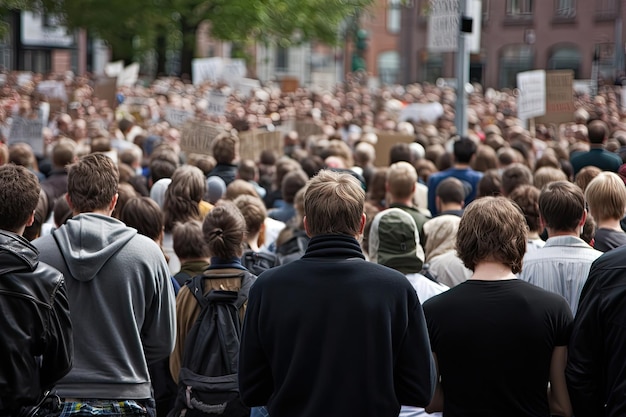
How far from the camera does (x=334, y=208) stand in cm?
355

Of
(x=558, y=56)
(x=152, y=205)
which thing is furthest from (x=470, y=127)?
(x=558, y=56)

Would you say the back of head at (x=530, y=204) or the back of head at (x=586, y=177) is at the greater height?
the back of head at (x=586, y=177)

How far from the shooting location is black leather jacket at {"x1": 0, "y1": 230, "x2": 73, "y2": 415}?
3521 millimetres

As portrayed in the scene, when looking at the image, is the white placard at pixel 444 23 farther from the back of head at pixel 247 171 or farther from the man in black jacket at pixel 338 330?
the man in black jacket at pixel 338 330

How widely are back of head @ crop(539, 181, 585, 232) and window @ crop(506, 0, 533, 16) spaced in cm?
5760

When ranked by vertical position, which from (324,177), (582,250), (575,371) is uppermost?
(324,177)

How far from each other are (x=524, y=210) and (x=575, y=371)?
2516 mm

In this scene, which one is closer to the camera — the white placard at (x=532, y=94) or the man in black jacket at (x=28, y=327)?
the man in black jacket at (x=28, y=327)

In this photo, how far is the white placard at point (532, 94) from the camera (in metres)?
15.2

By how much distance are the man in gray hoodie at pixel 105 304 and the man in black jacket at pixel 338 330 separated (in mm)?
812

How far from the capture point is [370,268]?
138 inches

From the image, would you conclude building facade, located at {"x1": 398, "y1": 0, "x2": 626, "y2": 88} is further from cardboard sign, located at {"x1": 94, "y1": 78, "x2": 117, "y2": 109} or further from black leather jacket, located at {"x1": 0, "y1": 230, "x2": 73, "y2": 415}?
black leather jacket, located at {"x1": 0, "y1": 230, "x2": 73, "y2": 415}

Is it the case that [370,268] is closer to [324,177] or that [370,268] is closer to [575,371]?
[324,177]

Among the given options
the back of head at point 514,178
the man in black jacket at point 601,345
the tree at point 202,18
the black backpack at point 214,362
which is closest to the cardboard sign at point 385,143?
the back of head at point 514,178
